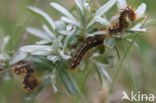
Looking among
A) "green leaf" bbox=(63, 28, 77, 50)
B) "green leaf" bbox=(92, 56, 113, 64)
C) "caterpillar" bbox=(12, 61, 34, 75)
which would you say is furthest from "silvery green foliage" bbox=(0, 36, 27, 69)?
"green leaf" bbox=(92, 56, 113, 64)

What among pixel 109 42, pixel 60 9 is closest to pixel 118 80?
pixel 109 42

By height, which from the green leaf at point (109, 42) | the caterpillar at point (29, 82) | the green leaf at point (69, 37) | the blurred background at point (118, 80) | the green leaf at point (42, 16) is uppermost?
the green leaf at point (42, 16)

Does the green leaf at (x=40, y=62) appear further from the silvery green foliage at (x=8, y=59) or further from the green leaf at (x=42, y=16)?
the green leaf at (x=42, y=16)

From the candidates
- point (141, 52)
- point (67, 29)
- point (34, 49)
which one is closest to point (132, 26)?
point (67, 29)

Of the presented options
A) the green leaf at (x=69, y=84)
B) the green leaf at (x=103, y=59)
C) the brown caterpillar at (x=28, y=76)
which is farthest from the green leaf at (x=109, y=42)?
the brown caterpillar at (x=28, y=76)

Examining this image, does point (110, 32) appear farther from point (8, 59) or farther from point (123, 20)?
point (8, 59)

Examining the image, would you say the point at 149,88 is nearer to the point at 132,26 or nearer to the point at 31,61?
the point at 132,26
